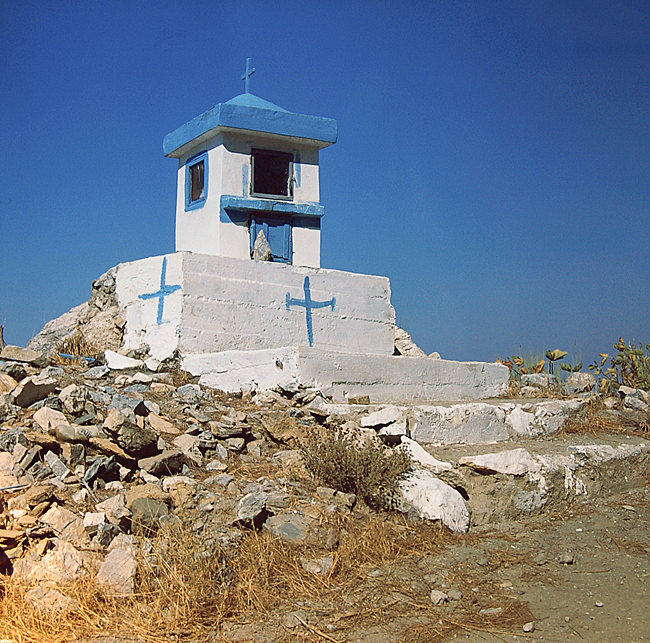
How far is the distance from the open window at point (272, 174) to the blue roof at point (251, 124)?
0.40 m

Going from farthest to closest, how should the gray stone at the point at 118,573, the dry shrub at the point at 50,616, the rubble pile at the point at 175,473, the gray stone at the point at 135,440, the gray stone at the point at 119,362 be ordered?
1. the gray stone at the point at 119,362
2. the gray stone at the point at 135,440
3. the rubble pile at the point at 175,473
4. the gray stone at the point at 118,573
5. the dry shrub at the point at 50,616

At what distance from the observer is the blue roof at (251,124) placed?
999 centimetres

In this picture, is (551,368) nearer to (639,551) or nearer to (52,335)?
(639,551)

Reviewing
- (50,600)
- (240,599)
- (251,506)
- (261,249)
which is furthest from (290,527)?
(261,249)

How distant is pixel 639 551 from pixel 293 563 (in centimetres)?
279

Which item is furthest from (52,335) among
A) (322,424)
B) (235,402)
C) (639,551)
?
(639,551)

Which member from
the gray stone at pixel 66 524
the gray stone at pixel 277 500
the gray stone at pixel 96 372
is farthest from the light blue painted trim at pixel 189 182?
the gray stone at pixel 66 524

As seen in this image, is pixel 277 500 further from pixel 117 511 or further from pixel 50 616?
pixel 50 616

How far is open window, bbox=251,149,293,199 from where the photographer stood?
34.7ft

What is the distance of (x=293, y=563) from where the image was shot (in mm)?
4609

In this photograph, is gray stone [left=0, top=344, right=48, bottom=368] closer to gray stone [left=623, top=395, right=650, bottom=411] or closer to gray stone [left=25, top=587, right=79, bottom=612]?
gray stone [left=25, top=587, right=79, bottom=612]

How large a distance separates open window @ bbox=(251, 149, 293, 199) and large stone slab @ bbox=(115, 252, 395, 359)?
157 centimetres

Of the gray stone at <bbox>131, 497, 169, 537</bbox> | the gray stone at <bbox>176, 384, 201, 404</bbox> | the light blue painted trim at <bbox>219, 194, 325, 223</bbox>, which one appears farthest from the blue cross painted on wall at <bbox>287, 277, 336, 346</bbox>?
the gray stone at <bbox>131, 497, 169, 537</bbox>

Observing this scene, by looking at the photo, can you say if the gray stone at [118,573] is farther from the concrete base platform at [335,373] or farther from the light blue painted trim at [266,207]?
the light blue painted trim at [266,207]
